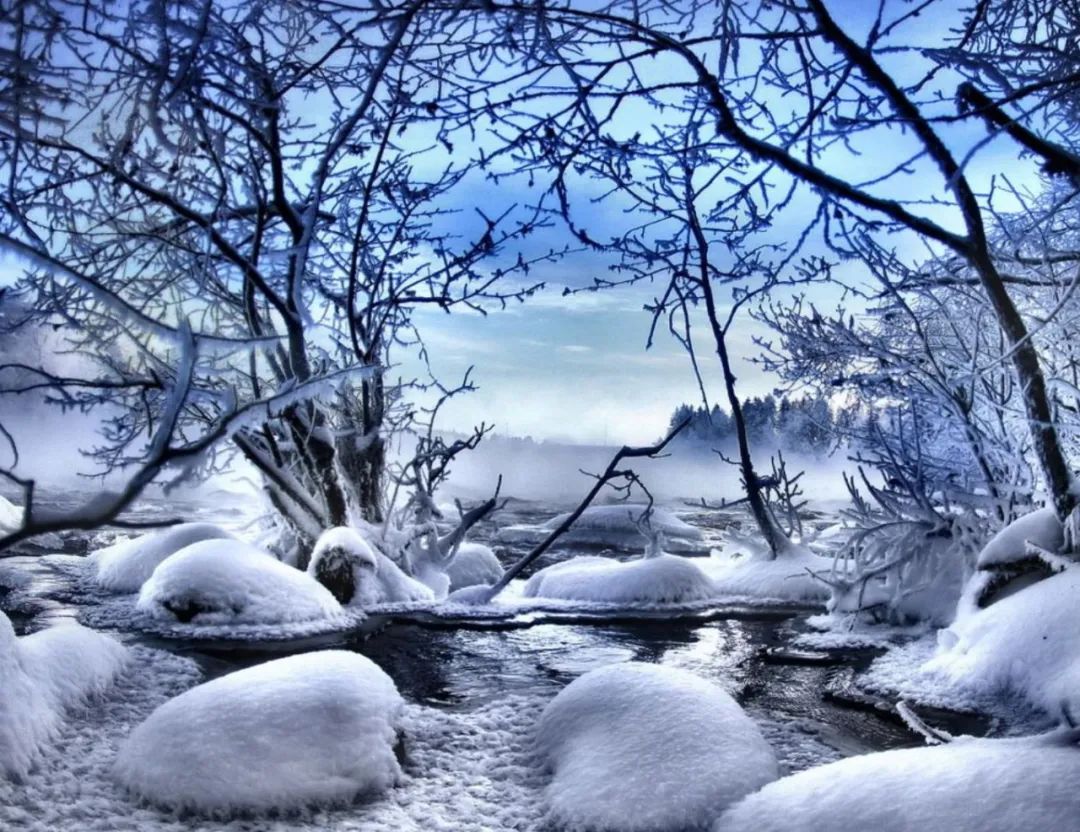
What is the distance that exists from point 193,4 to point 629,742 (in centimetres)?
429

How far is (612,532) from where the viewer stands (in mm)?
22500

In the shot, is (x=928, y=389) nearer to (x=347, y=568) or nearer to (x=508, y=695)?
(x=508, y=695)

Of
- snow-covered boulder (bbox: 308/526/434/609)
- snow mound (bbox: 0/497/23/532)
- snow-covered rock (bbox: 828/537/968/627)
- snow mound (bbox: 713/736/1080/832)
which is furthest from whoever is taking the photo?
snow mound (bbox: 0/497/23/532)

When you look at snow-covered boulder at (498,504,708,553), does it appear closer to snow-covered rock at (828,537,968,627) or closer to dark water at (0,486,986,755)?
dark water at (0,486,986,755)

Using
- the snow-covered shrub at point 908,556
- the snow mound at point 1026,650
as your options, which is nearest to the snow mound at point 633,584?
the snow-covered shrub at point 908,556

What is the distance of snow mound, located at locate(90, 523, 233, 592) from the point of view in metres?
11.6

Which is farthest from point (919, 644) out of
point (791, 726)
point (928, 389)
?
point (791, 726)

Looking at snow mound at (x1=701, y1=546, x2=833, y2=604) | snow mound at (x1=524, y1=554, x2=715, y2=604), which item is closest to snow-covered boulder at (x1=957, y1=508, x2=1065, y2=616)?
snow mound at (x1=701, y1=546, x2=833, y2=604)

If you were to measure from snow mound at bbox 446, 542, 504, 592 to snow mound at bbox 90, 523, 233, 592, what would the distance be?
136 inches

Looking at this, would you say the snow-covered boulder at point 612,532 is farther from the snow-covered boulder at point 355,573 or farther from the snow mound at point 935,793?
the snow mound at point 935,793

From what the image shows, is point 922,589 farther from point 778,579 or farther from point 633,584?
point 633,584

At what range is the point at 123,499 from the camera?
5.67ft

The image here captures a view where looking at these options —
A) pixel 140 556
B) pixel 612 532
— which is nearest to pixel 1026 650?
pixel 140 556

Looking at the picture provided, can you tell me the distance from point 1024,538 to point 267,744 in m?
5.99
